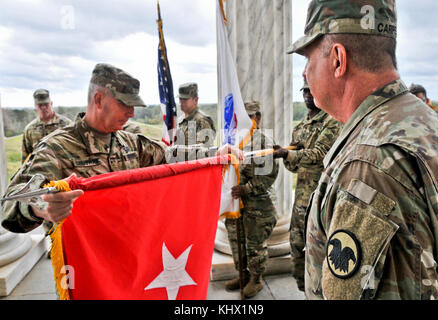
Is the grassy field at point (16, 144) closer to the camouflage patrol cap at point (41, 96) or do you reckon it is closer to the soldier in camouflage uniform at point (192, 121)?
the soldier in camouflage uniform at point (192, 121)

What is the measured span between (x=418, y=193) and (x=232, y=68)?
2.87 meters

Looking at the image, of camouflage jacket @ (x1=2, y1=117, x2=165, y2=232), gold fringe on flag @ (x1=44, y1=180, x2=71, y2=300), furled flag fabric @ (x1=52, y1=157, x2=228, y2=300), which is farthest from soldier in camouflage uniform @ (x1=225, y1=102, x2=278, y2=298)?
gold fringe on flag @ (x1=44, y1=180, x2=71, y2=300)

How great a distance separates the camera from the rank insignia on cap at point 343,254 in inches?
36.9

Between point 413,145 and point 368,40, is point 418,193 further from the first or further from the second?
point 368,40

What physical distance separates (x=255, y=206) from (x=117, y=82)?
7.52 feet

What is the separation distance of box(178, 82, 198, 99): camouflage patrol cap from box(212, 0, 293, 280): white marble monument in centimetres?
132

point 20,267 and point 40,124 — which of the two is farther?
point 40,124

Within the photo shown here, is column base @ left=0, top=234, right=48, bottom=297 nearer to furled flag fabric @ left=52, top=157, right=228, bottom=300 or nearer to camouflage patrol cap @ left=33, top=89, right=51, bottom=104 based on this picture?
camouflage patrol cap @ left=33, top=89, right=51, bottom=104

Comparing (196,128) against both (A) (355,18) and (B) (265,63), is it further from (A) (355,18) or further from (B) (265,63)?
(A) (355,18)

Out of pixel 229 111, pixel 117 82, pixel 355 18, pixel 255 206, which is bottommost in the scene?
pixel 255 206

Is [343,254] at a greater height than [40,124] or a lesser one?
lesser

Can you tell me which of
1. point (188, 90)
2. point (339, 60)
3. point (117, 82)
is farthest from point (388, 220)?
point (188, 90)

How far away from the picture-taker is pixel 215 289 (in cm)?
396

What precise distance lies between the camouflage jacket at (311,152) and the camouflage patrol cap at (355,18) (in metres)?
2.23
